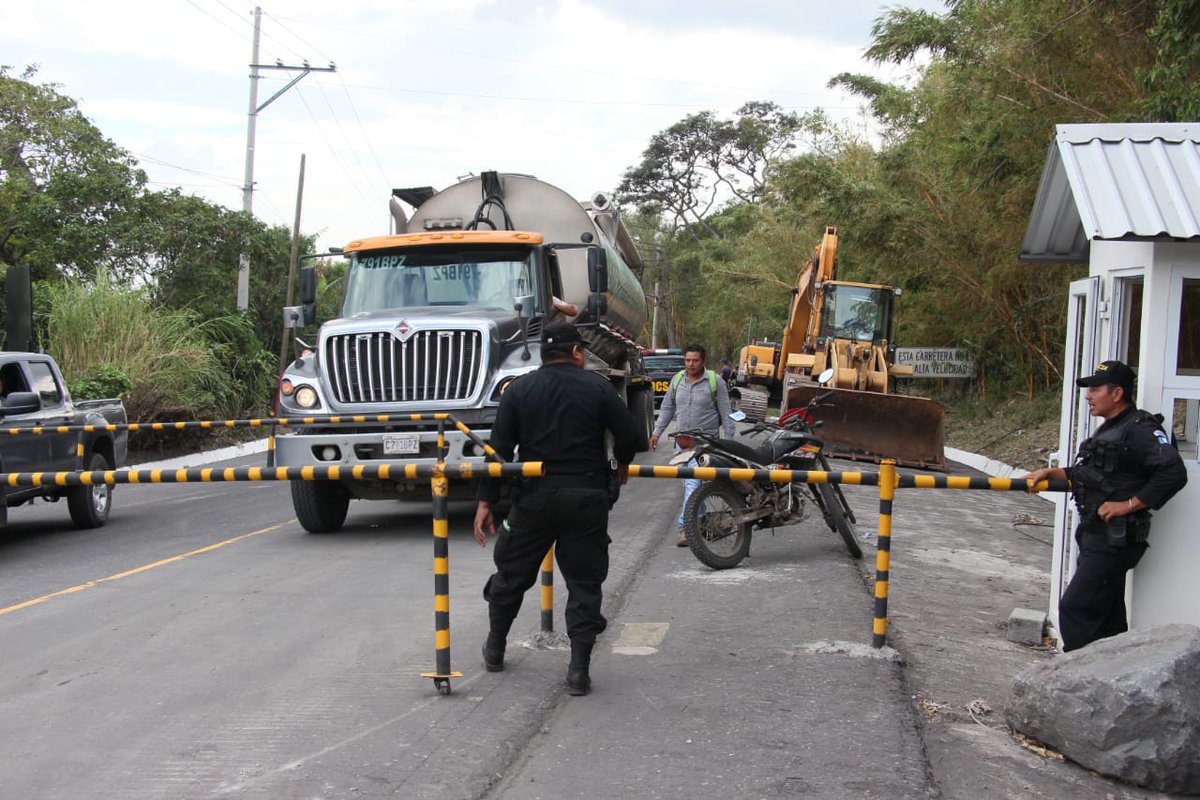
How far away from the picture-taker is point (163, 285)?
2548 centimetres

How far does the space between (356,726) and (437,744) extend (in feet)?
1.55

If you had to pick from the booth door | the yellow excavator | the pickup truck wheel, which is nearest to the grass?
the yellow excavator

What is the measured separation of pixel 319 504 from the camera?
35.8ft

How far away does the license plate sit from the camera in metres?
10.4

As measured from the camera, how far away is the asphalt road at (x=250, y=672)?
4605 mm

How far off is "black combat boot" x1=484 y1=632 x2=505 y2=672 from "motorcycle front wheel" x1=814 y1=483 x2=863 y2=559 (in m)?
4.04

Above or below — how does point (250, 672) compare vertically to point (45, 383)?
below

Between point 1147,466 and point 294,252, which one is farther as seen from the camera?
point 294,252

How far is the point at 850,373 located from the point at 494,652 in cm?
1657

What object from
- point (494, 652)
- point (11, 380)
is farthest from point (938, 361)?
point (494, 652)

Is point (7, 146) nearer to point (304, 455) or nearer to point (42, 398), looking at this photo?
point (42, 398)

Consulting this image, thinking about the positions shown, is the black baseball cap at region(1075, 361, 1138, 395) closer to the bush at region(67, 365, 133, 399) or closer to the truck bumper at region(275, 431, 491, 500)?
the truck bumper at region(275, 431, 491, 500)

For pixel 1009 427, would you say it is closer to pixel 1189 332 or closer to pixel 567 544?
pixel 1189 332

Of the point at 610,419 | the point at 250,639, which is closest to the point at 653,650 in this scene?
the point at 610,419
